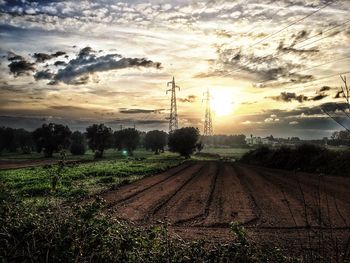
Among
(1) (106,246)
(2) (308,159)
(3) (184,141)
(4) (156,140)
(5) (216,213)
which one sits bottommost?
(5) (216,213)

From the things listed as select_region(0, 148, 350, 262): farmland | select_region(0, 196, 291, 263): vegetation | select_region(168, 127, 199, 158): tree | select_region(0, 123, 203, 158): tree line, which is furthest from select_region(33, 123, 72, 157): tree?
select_region(0, 196, 291, 263): vegetation

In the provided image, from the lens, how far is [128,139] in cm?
14888

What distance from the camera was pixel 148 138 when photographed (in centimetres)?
17212

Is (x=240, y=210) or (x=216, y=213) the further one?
(x=240, y=210)

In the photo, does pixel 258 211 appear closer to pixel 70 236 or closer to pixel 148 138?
pixel 70 236

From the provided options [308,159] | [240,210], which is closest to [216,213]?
[240,210]

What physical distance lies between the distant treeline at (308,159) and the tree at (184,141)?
133 ft

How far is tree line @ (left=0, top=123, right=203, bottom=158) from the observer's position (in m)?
110

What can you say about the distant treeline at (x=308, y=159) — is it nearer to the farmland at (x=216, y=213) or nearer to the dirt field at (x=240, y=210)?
the dirt field at (x=240, y=210)

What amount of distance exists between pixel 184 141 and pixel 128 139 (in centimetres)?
4528

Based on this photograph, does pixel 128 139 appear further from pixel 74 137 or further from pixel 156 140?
pixel 74 137

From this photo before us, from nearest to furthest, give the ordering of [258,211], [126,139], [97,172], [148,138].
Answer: [258,211] < [97,172] < [126,139] < [148,138]

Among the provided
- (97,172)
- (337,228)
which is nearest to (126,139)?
(97,172)

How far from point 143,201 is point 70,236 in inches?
665
